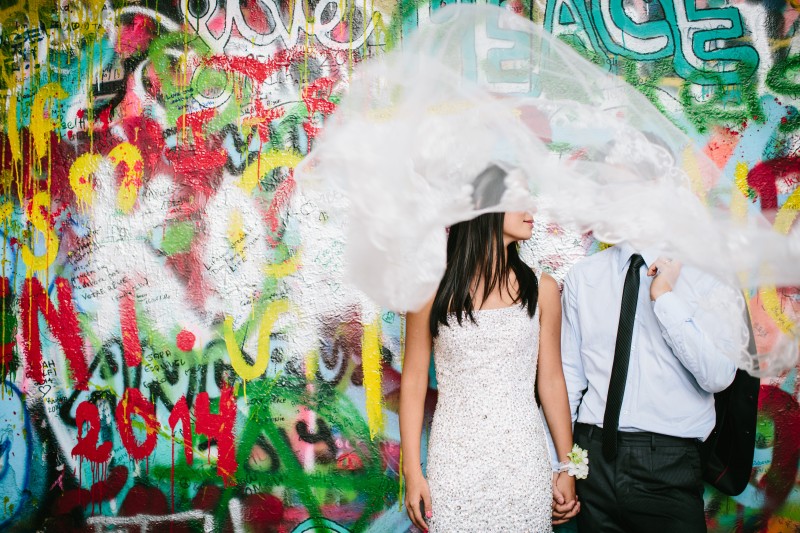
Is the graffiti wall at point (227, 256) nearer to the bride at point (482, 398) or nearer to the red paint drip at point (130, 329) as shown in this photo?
the red paint drip at point (130, 329)

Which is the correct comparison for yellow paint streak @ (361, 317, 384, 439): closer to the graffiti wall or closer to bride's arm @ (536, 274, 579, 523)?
the graffiti wall

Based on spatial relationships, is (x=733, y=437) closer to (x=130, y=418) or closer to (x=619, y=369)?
(x=619, y=369)

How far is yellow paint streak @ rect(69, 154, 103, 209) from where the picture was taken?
3.60 metres

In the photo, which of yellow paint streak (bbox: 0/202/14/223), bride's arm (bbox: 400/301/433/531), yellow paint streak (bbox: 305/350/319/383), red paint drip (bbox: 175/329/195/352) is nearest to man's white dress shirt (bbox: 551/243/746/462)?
bride's arm (bbox: 400/301/433/531)

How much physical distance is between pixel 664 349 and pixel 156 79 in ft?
10.3

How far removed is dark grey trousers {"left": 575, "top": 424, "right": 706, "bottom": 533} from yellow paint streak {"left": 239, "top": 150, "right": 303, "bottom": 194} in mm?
2224

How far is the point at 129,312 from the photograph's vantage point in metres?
3.56

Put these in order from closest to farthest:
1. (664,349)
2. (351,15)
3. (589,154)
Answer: (589,154), (664,349), (351,15)

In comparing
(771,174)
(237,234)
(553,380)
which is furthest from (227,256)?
(771,174)

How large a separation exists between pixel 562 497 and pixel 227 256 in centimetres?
222

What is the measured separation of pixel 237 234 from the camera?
11.5 ft

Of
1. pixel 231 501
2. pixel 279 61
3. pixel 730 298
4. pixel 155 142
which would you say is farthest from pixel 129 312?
pixel 730 298

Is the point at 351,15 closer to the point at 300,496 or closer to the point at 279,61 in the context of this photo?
the point at 279,61

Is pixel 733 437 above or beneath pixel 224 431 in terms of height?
above
